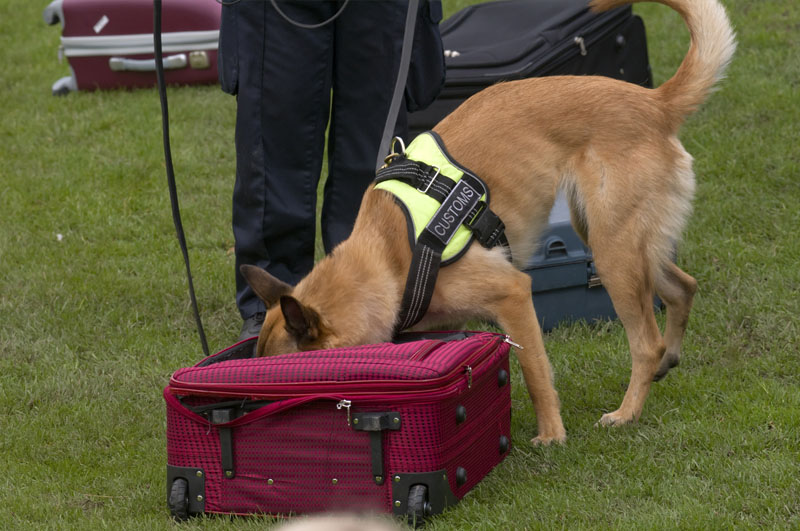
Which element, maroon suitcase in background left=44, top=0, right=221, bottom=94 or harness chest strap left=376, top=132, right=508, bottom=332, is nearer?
harness chest strap left=376, top=132, right=508, bottom=332

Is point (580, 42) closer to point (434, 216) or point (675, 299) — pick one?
point (675, 299)

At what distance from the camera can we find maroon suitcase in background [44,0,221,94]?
333 inches

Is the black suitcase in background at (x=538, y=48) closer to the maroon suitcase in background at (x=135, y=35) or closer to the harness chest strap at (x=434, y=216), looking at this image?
the harness chest strap at (x=434, y=216)

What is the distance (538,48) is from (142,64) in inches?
184

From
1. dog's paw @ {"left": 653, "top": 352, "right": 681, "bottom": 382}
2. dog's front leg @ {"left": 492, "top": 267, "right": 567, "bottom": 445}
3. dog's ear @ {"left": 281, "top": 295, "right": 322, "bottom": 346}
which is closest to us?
dog's ear @ {"left": 281, "top": 295, "right": 322, "bottom": 346}

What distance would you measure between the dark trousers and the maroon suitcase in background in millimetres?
4296

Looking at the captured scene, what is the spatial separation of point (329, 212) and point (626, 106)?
1.63 metres

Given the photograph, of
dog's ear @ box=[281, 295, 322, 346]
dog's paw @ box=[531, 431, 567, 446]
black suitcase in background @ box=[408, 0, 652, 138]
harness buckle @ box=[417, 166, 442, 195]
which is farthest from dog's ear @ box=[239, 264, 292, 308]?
black suitcase in background @ box=[408, 0, 652, 138]

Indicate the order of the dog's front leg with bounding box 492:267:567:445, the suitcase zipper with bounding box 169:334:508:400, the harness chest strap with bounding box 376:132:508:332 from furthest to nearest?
the dog's front leg with bounding box 492:267:567:445 < the harness chest strap with bounding box 376:132:508:332 < the suitcase zipper with bounding box 169:334:508:400

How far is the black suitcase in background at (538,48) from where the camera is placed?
5.36 meters

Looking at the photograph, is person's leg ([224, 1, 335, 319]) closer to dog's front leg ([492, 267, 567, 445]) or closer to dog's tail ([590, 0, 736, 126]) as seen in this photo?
dog's front leg ([492, 267, 567, 445])

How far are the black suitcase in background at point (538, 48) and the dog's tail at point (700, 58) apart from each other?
4.68 ft

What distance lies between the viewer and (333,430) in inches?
122

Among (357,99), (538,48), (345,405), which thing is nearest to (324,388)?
(345,405)
